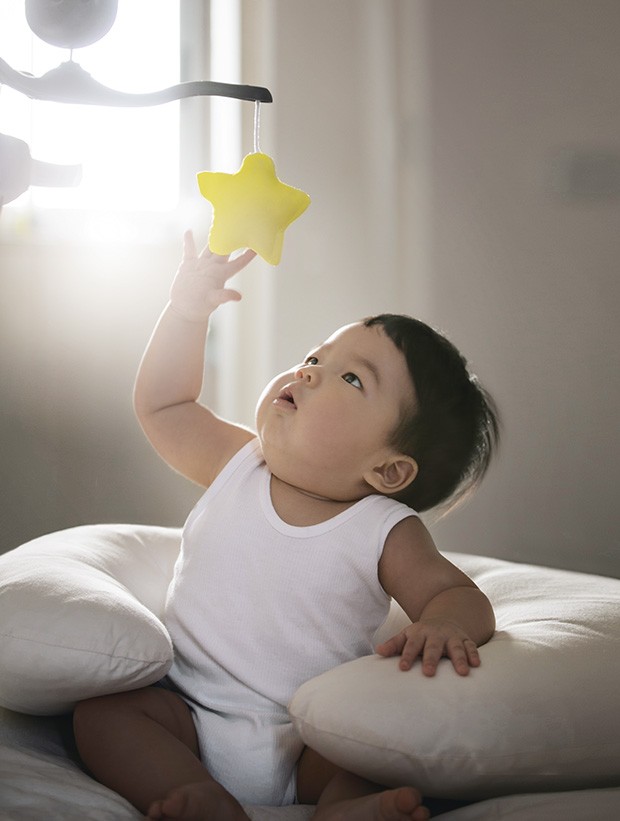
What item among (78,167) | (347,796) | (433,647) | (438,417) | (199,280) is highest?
(78,167)

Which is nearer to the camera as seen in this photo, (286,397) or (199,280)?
(286,397)

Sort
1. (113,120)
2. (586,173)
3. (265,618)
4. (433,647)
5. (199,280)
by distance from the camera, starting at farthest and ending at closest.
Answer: (113,120) → (586,173) → (199,280) → (265,618) → (433,647)

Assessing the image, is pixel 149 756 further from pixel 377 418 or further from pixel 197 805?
pixel 377 418

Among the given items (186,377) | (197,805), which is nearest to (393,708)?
(197,805)

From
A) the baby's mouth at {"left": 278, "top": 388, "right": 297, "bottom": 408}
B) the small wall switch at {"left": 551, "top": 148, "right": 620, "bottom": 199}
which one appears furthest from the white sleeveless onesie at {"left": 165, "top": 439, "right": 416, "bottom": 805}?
the small wall switch at {"left": 551, "top": 148, "right": 620, "bottom": 199}

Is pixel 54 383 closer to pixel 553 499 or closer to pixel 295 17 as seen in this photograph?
pixel 295 17

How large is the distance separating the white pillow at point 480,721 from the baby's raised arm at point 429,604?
0.01 metres

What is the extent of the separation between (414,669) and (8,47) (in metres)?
1.39

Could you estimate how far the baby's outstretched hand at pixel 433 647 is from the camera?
2.68 feet

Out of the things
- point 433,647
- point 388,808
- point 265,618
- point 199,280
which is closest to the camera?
point 388,808

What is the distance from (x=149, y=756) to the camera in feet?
2.69

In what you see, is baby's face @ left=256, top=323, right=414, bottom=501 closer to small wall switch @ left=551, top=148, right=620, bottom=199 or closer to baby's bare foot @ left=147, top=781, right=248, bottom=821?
baby's bare foot @ left=147, top=781, right=248, bottom=821

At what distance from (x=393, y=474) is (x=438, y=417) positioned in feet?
0.26

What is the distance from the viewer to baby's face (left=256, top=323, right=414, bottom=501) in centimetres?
102
